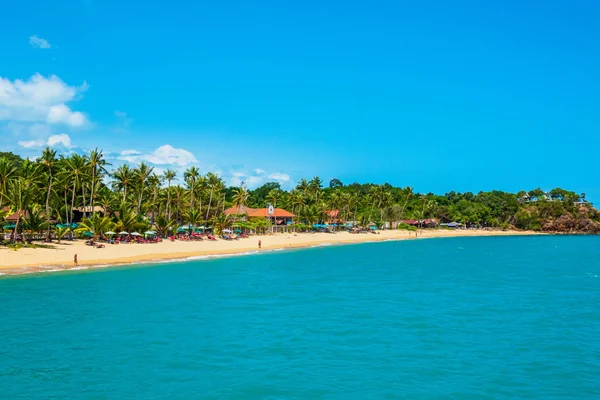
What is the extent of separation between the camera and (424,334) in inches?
882

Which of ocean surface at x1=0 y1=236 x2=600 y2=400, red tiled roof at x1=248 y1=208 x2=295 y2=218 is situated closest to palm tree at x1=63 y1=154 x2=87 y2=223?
ocean surface at x1=0 y1=236 x2=600 y2=400

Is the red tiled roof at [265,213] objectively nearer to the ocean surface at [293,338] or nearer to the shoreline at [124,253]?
the shoreline at [124,253]

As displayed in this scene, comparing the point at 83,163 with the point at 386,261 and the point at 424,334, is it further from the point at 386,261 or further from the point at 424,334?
the point at 424,334

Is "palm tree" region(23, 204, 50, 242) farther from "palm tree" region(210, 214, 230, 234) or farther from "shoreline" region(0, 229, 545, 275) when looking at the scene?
"palm tree" region(210, 214, 230, 234)

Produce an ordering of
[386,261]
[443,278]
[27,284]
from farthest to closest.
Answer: [386,261]
[443,278]
[27,284]

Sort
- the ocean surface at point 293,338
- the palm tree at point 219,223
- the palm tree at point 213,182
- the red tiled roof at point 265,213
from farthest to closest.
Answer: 1. the red tiled roof at point 265,213
2. the palm tree at point 213,182
3. the palm tree at point 219,223
4. the ocean surface at point 293,338

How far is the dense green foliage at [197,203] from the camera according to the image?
55.2 m

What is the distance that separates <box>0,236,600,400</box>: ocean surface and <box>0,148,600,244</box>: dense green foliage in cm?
1920

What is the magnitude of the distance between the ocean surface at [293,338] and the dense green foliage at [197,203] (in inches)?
756

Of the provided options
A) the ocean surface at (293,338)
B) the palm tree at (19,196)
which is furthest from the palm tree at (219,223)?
the ocean surface at (293,338)

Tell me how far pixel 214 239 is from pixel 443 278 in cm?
4026

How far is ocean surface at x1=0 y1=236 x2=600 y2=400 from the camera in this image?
51.9ft

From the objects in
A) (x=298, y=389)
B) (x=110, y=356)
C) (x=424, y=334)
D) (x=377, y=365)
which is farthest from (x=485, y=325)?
(x=110, y=356)

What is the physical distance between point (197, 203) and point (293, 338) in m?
78.2
